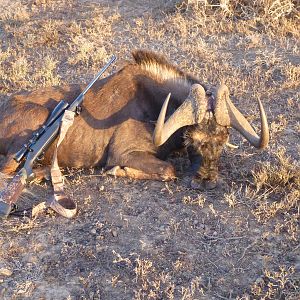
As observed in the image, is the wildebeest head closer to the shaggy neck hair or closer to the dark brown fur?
the dark brown fur

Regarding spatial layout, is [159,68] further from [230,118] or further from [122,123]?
[230,118]

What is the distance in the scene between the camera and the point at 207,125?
6.17 metres

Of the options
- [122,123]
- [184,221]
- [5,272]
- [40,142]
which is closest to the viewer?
[5,272]

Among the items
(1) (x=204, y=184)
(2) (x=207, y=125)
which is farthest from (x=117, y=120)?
(1) (x=204, y=184)

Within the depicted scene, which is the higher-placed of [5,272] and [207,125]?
[207,125]

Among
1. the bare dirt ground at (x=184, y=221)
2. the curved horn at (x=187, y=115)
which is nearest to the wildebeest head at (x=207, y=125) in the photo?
the curved horn at (x=187, y=115)

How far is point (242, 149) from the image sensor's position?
7.28m

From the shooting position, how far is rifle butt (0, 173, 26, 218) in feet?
19.3

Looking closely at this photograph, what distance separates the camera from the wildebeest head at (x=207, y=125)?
609 cm

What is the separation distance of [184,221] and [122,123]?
1619mm

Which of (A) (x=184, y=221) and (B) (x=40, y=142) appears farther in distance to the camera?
(B) (x=40, y=142)

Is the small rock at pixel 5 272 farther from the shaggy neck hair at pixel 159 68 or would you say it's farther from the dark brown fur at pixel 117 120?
the shaggy neck hair at pixel 159 68

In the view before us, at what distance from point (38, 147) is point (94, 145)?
724 millimetres

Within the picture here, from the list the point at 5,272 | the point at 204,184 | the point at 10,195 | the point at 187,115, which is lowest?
the point at 204,184
